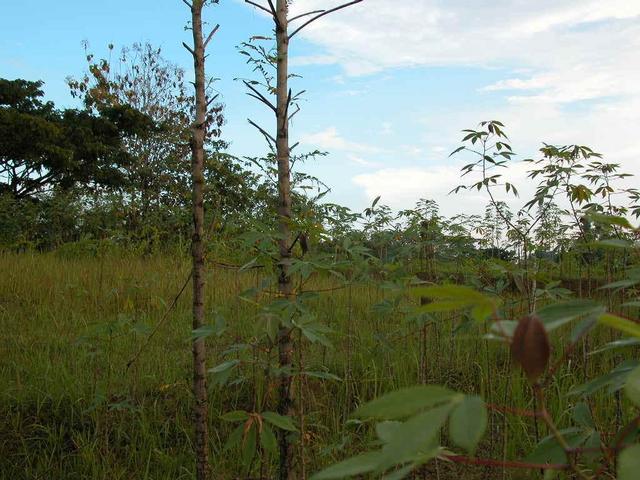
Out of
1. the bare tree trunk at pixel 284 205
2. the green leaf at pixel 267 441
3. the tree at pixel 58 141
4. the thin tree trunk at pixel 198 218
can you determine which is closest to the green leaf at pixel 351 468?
the green leaf at pixel 267 441

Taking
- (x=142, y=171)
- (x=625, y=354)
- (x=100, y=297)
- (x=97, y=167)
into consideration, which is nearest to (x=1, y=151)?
(x=97, y=167)

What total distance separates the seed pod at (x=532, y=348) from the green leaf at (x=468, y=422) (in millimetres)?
50

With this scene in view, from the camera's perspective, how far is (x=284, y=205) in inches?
71.2

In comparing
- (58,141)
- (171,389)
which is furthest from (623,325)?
(58,141)

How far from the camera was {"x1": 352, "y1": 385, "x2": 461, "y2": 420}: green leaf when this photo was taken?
468 millimetres

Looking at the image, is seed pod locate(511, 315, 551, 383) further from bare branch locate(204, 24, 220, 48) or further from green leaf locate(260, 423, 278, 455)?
bare branch locate(204, 24, 220, 48)

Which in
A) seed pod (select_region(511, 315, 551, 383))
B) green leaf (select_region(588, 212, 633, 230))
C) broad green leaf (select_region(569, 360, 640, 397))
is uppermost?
green leaf (select_region(588, 212, 633, 230))

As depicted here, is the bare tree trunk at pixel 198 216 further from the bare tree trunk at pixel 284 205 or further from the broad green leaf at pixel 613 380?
the broad green leaf at pixel 613 380

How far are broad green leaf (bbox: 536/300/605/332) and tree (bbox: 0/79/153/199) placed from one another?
15402 mm

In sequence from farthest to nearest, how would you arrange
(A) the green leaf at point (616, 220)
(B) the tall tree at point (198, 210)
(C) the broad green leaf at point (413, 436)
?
1. (B) the tall tree at point (198, 210)
2. (A) the green leaf at point (616, 220)
3. (C) the broad green leaf at point (413, 436)

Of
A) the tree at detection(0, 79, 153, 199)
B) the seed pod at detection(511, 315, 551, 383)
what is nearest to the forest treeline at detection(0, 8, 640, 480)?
the seed pod at detection(511, 315, 551, 383)

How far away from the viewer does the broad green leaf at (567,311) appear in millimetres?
541

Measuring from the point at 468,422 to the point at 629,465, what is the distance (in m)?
0.12

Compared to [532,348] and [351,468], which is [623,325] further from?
[351,468]
